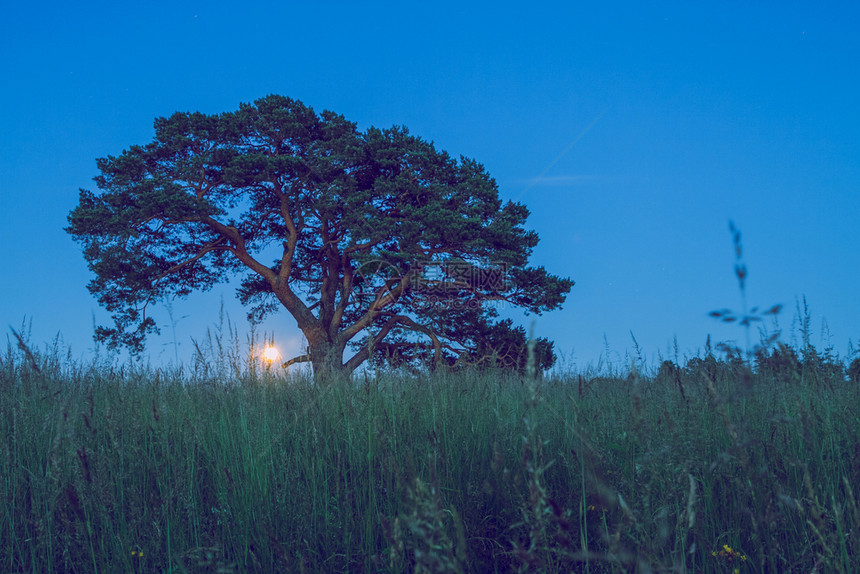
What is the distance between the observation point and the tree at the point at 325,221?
47.1 ft

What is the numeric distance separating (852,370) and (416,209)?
10667 mm

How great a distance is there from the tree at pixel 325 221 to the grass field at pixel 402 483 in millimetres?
10288

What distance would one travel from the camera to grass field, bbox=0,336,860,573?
2.15 meters

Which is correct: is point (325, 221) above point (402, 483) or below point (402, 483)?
above

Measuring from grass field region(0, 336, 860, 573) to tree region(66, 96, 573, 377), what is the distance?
1029cm

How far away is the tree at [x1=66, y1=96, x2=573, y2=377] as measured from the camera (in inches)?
566

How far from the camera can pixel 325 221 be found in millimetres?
15914

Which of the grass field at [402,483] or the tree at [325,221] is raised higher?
the tree at [325,221]

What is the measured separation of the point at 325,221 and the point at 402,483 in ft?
46.8

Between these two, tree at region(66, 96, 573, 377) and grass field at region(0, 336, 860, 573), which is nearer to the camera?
grass field at region(0, 336, 860, 573)

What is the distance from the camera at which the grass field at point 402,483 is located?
2.15m

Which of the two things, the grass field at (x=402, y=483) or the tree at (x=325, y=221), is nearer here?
the grass field at (x=402, y=483)

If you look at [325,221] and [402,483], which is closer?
[402,483]

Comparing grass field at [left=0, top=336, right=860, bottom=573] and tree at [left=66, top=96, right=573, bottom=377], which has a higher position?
tree at [left=66, top=96, right=573, bottom=377]
